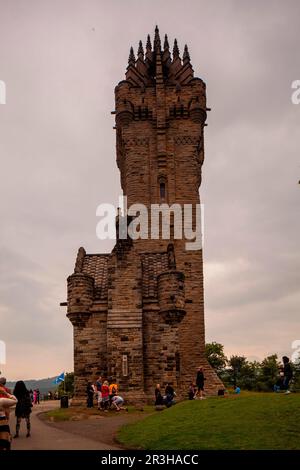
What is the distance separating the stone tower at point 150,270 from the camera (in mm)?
27750

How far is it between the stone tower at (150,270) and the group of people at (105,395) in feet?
4.16

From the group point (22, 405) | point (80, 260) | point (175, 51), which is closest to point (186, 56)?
point (175, 51)

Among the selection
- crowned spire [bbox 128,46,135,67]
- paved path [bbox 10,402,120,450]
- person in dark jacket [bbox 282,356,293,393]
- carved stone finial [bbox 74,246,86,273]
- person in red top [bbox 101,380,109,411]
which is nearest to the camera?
paved path [bbox 10,402,120,450]

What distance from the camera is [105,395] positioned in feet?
78.9

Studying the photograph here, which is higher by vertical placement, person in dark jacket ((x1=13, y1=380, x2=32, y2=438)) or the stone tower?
the stone tower

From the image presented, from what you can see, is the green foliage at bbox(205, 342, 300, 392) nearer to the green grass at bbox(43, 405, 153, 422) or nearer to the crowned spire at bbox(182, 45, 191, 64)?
the crowned spire at bbox(182, 45, 191, 64)

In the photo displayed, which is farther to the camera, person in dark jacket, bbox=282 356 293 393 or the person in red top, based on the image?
the person in red top

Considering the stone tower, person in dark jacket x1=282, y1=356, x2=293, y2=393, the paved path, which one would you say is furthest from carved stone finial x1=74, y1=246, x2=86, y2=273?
person in dark jacket x1=282, y1=356, x2=293, y2=393

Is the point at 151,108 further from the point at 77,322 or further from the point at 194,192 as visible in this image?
the point at 77,322

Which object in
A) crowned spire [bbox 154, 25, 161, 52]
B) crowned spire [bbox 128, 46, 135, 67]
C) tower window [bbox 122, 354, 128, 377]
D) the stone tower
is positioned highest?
crowned spire [bbox 154, 25, 161, 52]

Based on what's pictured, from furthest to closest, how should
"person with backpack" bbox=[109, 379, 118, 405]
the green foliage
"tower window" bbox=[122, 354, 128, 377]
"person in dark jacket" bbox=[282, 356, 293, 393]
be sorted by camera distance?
the green foliage
"tower window" bbox=[122, 354, 128, 377]
"person with backpack" bbox=[109, 379, 118, 405]
"person in dark jacket" bbox=[282, 356, 293, 393]

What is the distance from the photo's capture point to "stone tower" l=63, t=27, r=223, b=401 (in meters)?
27.8

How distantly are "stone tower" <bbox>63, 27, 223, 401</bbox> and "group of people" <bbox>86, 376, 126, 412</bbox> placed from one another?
1267 mm

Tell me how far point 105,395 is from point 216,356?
54309 mm
